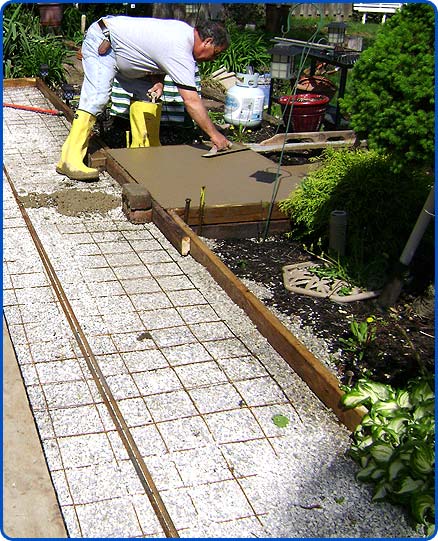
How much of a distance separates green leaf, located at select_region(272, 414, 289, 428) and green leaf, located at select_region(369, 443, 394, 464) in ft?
1.59

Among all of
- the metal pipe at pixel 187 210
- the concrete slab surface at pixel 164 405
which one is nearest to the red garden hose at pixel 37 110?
the concrete slab surface at pixel 164 405

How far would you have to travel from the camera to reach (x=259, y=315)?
13.7 ft

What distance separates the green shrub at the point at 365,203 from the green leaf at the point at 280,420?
1.62 metres

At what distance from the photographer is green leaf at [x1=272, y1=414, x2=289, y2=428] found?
3410 mm

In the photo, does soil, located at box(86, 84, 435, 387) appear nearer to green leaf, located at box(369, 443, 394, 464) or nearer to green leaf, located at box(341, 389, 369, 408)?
green leaf, located at box(341, 389, 369, 408)

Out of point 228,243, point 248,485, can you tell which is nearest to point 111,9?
point 228,243

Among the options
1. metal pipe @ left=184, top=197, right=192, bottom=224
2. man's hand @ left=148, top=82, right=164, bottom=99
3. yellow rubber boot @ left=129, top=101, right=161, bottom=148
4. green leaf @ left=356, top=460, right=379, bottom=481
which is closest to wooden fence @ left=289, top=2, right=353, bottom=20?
man's hand @ left=148, top=82, right=164, bottom=99

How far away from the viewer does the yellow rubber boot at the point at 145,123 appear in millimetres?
6848

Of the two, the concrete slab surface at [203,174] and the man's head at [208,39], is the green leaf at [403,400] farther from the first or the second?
the man's head at [208,39]

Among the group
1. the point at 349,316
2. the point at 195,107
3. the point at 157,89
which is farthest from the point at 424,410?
the point at 157,89

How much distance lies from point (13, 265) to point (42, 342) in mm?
1047

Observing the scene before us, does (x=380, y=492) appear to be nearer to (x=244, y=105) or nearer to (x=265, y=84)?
(x=244, y=105)

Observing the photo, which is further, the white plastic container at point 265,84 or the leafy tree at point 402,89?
the white plastic container at point 265,84

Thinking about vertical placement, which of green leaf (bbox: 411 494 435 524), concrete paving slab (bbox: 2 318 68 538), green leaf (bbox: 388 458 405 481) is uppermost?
green leaf (bbox: 388 458 405 481)
